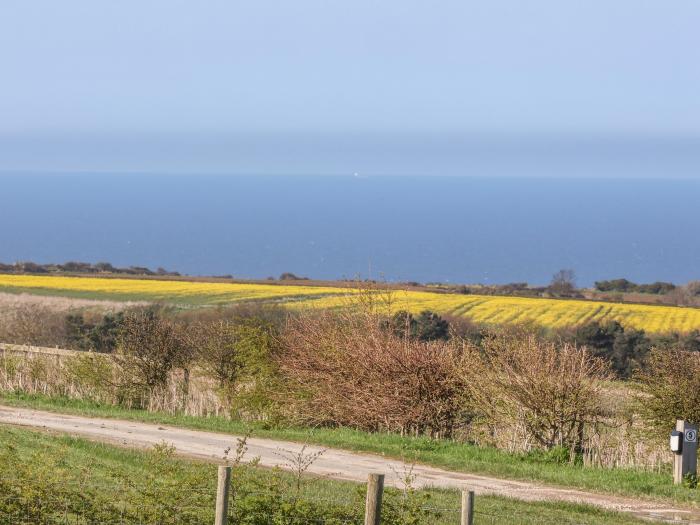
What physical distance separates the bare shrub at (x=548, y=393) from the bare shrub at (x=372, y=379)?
1.25 meters

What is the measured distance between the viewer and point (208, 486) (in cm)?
1560

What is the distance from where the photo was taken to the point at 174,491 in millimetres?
14148

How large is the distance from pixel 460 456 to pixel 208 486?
8.40 m

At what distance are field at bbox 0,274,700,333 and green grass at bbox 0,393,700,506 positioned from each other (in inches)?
821

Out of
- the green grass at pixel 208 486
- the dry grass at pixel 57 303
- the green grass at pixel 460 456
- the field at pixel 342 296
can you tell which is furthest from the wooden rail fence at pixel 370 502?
the dry grass at pixel 57 303

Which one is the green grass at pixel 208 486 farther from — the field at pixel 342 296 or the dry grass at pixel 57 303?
the dry grass at pixel 57 303

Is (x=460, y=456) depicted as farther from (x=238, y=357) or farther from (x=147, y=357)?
(x=147, y=357)

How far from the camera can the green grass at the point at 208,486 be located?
1542cm

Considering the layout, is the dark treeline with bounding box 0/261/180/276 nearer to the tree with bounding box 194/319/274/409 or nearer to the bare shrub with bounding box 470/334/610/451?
the tree with bounding box 194/319/274/409

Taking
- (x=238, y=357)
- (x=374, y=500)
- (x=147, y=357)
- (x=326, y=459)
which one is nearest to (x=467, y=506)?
(x=374, y=500)

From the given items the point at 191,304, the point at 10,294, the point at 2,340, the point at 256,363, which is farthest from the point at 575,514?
the point at 10,294

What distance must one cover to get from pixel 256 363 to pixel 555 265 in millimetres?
174158

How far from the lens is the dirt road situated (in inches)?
754

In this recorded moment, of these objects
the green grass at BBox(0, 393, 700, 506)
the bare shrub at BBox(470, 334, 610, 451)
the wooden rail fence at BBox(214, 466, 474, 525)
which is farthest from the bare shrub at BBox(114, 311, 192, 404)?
the wooden rail fence at BBox(214, 466, 474, 525)
